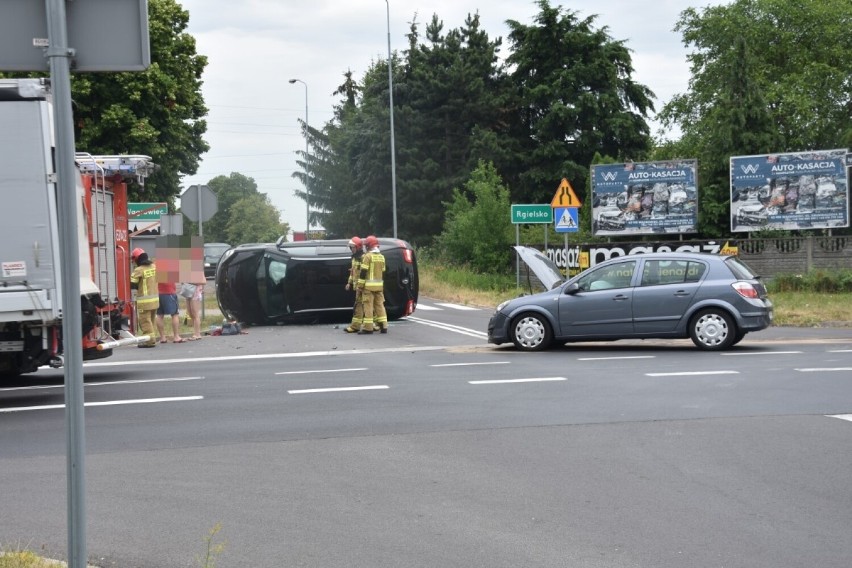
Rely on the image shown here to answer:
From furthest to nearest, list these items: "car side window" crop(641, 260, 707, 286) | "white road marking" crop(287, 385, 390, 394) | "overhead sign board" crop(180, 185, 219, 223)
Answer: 1. "overhead sign board" crop(180, 185, 219, 223)
2. "car side window" crop(641, 260, 707, 286)
3. "white road marking" crop(287, 385, 390, 394)

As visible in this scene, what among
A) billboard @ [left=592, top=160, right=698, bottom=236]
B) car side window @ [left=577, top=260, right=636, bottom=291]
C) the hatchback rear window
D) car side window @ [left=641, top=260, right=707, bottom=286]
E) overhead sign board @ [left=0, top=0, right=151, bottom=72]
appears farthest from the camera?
billboard @ [left=592, top=160, right=698, bottom=236]

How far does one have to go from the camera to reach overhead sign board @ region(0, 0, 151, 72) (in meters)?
3.90

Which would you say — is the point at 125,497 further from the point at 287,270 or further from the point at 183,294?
the point at 287,270

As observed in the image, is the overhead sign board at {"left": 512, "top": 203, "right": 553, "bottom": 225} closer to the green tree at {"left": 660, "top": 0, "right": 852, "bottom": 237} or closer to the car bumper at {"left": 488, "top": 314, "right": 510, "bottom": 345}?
the car bumper at {"left": 488, "top": 314, "right": 510, "bottom": 345}

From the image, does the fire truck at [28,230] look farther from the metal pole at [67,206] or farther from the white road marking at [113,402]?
the metal pole at [67,206]

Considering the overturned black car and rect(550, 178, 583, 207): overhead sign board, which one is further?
rect(550, 178, 583, 207): overhead sign board

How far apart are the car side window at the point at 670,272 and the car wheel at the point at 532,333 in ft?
5.29

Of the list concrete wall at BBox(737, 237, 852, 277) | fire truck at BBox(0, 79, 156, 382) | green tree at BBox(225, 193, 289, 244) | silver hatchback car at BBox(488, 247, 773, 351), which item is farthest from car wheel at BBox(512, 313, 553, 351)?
green tree at BBox(225, 193, 289, 244)

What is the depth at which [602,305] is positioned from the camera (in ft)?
53.1

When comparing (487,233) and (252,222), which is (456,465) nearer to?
(487,233)

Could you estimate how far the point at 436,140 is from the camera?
5931 cm

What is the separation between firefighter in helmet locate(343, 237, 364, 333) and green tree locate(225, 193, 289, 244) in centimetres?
10113

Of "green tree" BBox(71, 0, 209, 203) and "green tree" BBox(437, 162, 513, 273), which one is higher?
"green tree" BBox(71, 0, 209, 203)

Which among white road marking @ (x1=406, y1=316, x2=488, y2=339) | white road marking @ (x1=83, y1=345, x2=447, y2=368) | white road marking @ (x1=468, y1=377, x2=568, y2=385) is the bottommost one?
white road marking @ (x1=406, y1=316, x2=488, y2=339)
